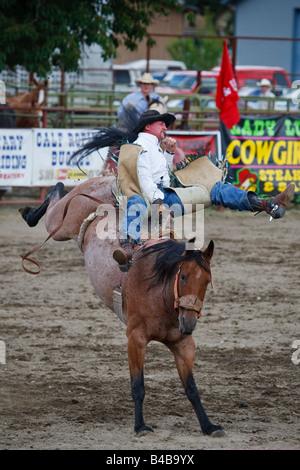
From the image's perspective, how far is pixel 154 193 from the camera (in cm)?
520

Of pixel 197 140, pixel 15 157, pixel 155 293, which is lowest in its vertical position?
pixel 15 157

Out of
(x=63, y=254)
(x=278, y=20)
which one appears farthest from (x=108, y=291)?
(x=278, y=20)

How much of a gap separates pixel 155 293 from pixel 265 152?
8.96 meters

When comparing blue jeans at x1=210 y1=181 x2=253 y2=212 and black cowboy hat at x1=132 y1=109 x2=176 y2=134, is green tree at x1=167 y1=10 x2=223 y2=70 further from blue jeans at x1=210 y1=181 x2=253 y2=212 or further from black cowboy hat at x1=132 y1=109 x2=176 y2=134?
blue jeans at x1=210 y1=181 x2=253 y2=212

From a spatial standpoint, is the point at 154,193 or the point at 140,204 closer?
the point at 140,204

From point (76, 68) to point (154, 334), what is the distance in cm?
954

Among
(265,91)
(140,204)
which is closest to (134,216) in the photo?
(140,204)

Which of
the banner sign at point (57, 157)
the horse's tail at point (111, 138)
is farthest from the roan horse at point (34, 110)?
the horse's tail at point (111, 138)

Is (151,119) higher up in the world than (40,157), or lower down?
higher up

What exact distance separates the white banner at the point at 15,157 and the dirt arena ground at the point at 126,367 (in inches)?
109

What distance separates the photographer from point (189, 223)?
6.65m

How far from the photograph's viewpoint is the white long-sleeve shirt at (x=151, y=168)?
5199 millimetres

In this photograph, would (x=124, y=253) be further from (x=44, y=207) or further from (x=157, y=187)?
(x=44, y=207)

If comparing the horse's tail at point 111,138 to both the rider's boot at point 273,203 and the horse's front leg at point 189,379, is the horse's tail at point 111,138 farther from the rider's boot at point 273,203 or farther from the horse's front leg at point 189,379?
the horse's front leg at point 189,379
